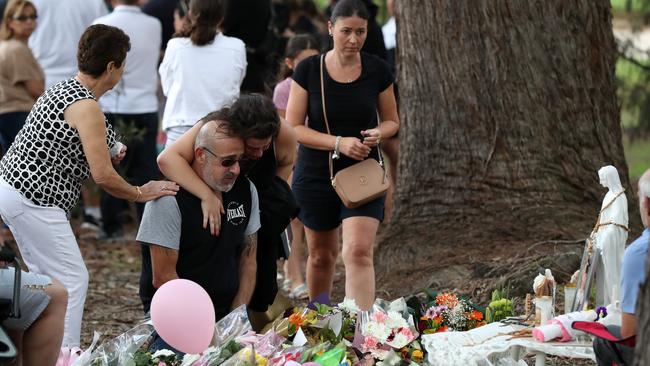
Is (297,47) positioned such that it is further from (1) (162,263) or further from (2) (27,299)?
(2) (27,299)

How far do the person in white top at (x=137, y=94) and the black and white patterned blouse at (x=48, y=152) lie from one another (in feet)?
10.9

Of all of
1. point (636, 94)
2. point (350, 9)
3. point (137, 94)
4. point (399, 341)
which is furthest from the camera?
point (636, 94)

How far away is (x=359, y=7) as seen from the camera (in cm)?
633

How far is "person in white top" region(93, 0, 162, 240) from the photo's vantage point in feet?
29.1

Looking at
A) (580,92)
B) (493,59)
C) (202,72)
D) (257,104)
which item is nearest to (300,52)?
(202,72)

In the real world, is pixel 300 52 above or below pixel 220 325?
above

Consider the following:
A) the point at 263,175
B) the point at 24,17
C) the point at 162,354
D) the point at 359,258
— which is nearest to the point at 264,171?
the point at 263,175

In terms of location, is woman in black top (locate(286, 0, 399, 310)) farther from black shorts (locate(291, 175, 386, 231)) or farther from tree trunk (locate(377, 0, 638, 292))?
tree trunk (locate(377, 0, 638, 292))

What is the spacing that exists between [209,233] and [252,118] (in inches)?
21.4

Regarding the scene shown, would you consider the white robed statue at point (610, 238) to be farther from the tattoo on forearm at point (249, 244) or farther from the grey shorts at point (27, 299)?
the grey shorts at point (27, 299)

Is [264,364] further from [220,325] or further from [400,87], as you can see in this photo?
[400,87]

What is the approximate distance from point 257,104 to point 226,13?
12.5 feet

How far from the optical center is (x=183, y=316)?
4.57 m

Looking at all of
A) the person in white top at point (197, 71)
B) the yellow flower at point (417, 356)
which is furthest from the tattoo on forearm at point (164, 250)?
the person in white top at point (197, 71)
